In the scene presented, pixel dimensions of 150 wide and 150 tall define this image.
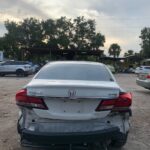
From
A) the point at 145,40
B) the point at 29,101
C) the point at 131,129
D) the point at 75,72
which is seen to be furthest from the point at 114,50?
the point at 29,101

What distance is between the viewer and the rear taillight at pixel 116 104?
6117mm

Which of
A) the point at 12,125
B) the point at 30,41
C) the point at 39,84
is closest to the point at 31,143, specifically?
the point at 39,84

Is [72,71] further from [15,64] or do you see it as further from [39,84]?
[15,64]

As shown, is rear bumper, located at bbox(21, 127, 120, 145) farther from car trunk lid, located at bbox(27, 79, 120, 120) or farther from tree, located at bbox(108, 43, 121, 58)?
tree, located at bbox(108, 43, 121, 58)

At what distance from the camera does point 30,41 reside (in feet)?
241

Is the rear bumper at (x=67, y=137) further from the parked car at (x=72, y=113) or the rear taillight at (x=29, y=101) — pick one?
the rear taillight at (x=29, y=101)

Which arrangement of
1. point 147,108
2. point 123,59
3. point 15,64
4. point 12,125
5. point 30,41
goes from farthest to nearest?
point 123,59
point 30,41
point 15,64
point 147,108
point 12,125

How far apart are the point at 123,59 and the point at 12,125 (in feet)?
247

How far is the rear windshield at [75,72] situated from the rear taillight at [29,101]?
0.94 meters

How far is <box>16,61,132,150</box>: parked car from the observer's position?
19.1ft

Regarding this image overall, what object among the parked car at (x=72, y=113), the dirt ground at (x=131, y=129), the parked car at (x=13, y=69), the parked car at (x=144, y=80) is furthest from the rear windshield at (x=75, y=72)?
the parked car at (x=13, y=69)

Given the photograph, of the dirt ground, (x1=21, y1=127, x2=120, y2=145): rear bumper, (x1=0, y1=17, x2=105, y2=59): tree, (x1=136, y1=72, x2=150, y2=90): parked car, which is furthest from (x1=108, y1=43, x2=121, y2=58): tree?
(x1=21, y1=127, x2=120, y2=145): rear bumper

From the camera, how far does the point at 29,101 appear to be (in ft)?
20.3

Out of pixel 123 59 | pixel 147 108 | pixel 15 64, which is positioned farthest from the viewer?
pixel 123 59
